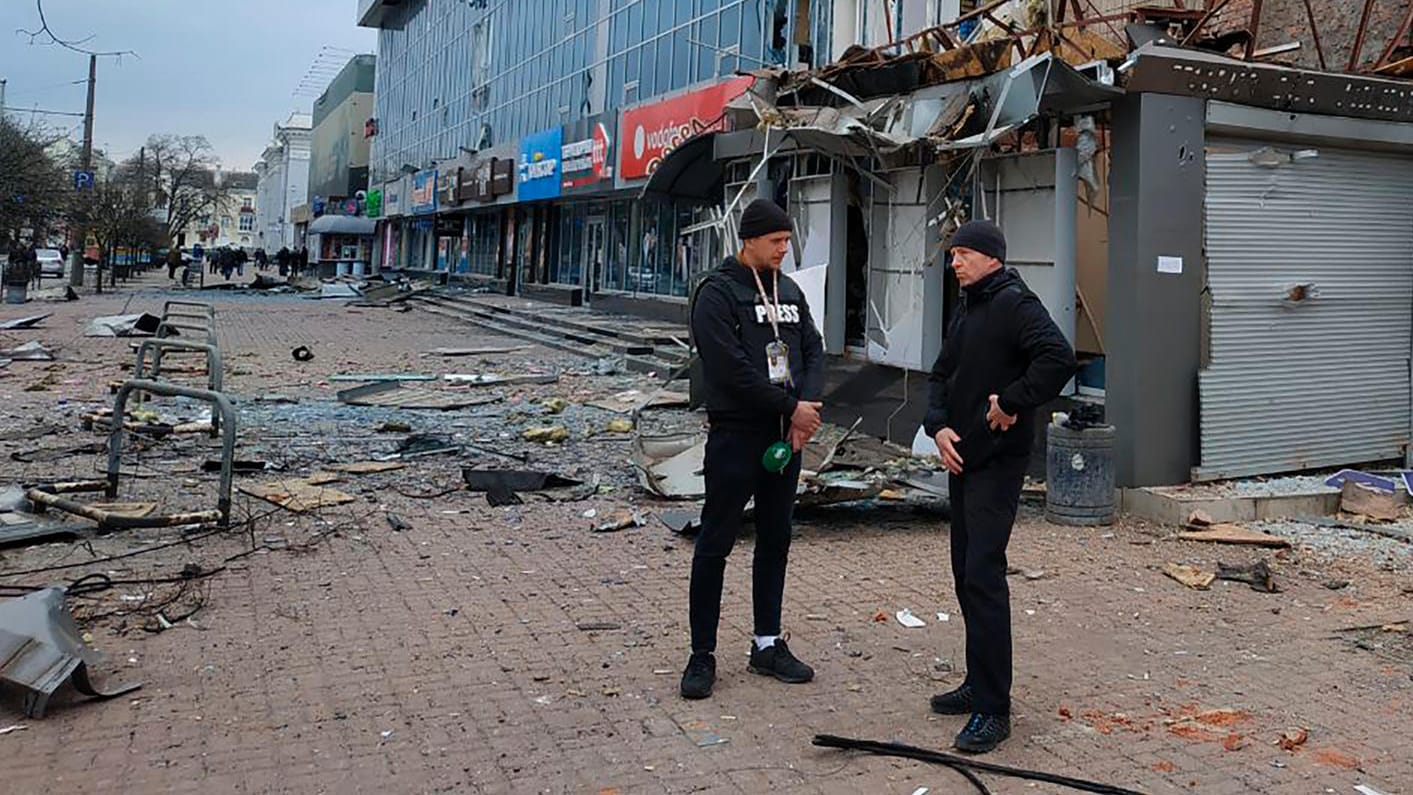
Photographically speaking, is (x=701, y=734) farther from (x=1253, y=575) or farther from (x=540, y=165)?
(x=540, y=165)

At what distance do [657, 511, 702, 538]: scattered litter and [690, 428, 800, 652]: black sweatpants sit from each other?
2.42m

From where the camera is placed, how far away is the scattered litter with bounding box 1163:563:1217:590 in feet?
21.3

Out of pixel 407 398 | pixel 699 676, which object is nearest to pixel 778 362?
pixel 699 676

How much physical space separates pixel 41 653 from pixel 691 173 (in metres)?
10.7

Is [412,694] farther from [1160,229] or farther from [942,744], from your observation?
[1160,229]

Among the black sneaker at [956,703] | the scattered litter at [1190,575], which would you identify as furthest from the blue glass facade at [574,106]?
the black sneaker at [956,703]

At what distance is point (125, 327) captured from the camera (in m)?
21.7

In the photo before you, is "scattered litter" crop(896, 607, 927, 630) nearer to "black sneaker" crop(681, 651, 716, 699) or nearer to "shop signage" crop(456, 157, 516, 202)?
"black sneaker" crop(681, 651, 716, 699)

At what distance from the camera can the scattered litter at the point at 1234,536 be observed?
24.3ft

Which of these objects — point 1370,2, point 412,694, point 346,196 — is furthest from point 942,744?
point 346,196

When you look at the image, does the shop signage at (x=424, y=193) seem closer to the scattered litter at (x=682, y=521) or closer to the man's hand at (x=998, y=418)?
the scattered litter at (x=682, y=521)

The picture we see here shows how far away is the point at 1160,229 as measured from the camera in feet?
26.8

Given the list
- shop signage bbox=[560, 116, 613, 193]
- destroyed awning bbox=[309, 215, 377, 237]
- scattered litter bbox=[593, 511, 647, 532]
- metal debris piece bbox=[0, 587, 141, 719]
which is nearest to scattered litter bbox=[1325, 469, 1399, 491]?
scattered litter bbox=[593, 511, 647, 532]

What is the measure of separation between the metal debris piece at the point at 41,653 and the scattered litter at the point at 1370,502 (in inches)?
313
